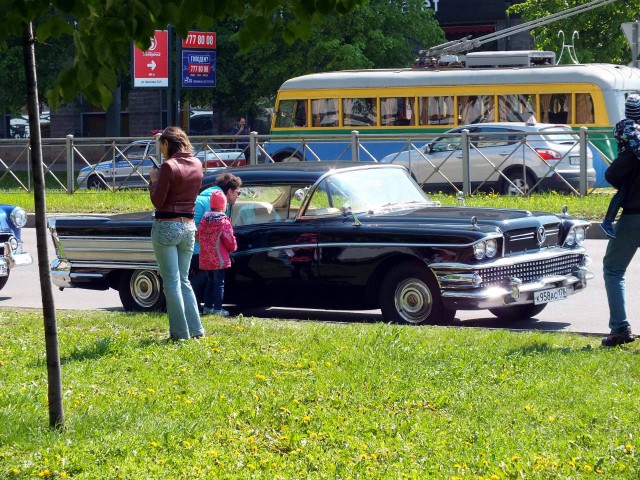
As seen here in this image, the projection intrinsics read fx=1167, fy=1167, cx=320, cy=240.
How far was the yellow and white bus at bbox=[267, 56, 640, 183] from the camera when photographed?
25.7m

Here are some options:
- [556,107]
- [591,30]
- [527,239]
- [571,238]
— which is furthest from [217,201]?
[591,30]

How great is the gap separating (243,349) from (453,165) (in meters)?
14.9

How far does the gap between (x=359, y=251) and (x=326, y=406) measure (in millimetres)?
3519

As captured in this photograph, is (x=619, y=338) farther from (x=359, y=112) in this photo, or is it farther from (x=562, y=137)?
(x=359, y=112)

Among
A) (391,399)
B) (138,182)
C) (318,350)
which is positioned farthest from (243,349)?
(138,182)

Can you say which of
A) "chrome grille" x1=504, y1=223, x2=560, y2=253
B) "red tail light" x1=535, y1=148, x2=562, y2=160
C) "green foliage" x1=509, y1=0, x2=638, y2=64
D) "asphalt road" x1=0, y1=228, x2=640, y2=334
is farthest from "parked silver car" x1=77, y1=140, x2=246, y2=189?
"chrome grille" x1=504, y1=223, x2=560, y2=253

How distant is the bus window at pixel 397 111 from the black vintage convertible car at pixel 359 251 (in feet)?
55.8

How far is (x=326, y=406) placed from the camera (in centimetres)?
685

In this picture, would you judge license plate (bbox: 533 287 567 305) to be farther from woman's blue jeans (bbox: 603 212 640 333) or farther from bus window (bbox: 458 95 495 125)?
bus window (bbox: 458 95 495 125)

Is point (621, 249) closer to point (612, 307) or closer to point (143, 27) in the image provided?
point (612, 307)

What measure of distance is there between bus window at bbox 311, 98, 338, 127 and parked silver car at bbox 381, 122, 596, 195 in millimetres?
6062

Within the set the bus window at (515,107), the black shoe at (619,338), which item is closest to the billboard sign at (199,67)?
the bus window at (515,107)

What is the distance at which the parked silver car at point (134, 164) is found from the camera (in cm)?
2536

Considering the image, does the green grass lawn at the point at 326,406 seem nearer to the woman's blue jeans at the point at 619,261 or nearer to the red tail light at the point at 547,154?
the woman's blue jeans at the point at 619,261
